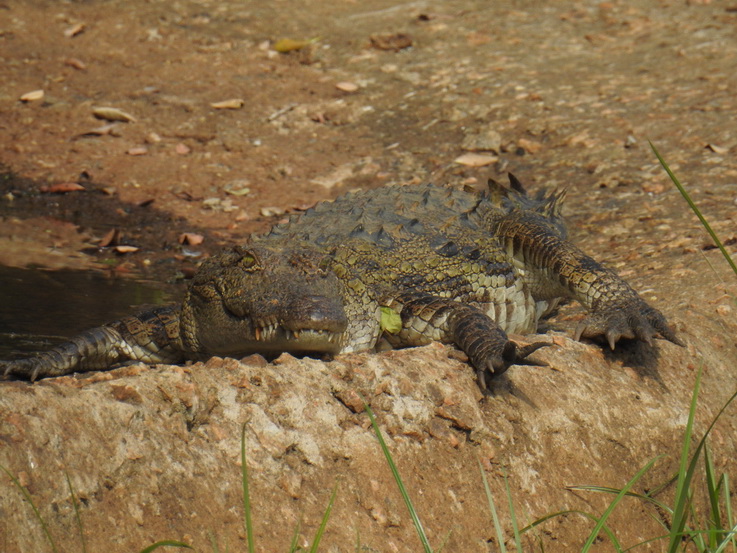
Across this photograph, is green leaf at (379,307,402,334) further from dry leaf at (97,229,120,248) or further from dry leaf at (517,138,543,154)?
dry leaf at (517,138,543,154)

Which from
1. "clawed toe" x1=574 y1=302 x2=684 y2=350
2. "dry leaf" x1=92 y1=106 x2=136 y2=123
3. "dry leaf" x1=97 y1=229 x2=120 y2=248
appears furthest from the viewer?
"dry leaf" x1=92 y1=106 x2=136 y2=123

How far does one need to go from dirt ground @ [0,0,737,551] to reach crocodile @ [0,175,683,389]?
0.72 m

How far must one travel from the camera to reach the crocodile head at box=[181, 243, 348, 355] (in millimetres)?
3643

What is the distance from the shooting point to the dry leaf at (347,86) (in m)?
9.38

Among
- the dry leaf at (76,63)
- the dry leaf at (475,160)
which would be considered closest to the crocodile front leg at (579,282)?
the dry leaf at (475,160)

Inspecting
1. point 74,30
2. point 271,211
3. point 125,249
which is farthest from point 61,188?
point 74,30

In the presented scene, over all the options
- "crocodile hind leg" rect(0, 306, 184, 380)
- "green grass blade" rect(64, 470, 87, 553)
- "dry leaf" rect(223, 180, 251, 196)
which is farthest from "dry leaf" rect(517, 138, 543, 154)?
"green grass blade" rect(64, 470, 87, 553)

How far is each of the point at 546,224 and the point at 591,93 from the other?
383cm

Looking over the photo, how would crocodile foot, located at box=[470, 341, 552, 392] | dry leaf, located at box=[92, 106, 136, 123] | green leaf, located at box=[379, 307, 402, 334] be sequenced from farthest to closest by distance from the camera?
dry leaf, located at box=[92, 106, 136, 123]
green leaf, located at box=[379, 307, 402, 334]
crocodile foot, located at box=[470, 341, 552, 392]

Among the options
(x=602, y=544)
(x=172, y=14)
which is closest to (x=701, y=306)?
(x=602, y=544)

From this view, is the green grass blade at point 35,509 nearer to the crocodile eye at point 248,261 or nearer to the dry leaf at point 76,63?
the crocodile eye at point 248,261

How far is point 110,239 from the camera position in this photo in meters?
6.82

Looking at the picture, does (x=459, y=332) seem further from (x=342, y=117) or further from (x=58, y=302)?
(x=342, y=117)

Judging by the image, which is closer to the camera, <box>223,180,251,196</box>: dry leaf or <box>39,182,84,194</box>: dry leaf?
<box>39,182,84,194</box>: dry leaf
